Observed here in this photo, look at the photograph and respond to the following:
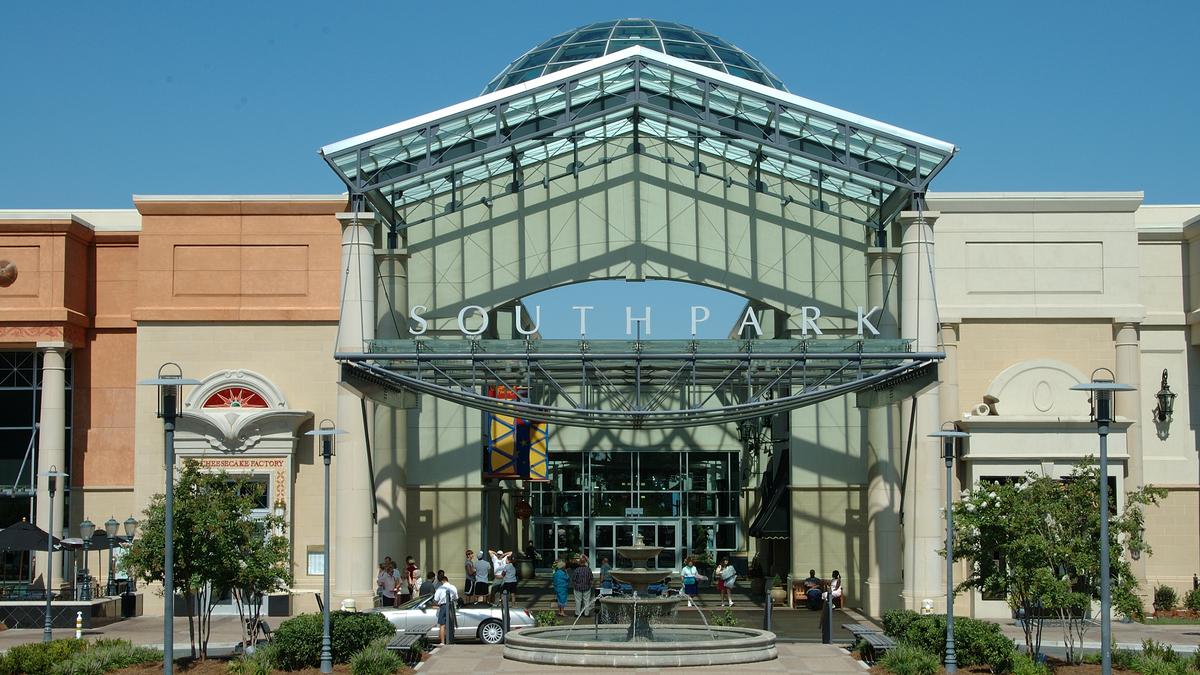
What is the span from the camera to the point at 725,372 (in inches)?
1656

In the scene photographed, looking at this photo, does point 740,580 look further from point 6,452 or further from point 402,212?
point 6,452

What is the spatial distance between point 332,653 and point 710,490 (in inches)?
1140

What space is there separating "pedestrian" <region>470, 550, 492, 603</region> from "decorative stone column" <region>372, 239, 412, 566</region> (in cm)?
256

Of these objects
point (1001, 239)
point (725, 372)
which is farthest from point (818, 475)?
point (1001, 239)

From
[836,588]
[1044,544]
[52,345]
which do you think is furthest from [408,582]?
[1044,544]

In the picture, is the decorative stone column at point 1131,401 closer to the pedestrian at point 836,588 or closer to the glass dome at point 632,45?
the pedestrian at point 836,588

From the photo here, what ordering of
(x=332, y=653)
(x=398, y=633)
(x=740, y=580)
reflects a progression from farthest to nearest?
(x=740, y=580)
(x=398, y=633)
(x=332, y=653)

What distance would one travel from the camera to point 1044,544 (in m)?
28.6

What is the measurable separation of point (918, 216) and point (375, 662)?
20.2 meters

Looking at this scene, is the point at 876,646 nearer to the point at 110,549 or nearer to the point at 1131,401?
the point at 1131,401

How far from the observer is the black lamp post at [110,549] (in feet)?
137

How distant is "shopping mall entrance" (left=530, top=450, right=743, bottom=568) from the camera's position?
56.7 metres

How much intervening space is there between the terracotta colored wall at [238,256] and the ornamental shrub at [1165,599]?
82.4ft

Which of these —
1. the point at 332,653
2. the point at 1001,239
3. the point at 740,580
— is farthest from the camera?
the point at 740,580
